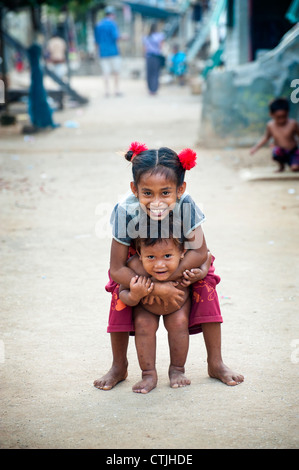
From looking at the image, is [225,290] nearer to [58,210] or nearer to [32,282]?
[32,282]

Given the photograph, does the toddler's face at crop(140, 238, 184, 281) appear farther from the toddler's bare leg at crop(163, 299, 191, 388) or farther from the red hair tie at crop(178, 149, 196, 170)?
the red hair tie at crop(178, 149, 196, 170)

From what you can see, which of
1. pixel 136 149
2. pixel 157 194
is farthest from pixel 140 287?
pixel 136 149

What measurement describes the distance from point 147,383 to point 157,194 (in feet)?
2.89

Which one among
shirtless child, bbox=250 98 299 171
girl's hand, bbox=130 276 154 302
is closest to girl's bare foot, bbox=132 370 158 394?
girl's hand, bbox=130 276 154 302

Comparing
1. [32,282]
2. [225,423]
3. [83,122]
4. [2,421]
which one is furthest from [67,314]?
[83,122]

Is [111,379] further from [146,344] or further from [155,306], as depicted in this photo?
[155,306]

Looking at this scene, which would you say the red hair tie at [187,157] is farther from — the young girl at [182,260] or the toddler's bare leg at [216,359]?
the toddler's bare leg at [216,359]

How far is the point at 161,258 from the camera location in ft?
8.99

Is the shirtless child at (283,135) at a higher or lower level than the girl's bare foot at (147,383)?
higher

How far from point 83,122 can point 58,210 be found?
687 centimetres

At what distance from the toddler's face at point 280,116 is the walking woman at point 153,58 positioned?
1115 cm

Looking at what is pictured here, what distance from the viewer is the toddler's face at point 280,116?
7434 mm

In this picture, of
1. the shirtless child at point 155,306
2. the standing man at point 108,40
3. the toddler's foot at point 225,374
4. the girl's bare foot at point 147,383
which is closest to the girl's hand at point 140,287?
the shirtless child at point 155,306

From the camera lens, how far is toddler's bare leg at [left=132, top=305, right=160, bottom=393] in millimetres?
2842
